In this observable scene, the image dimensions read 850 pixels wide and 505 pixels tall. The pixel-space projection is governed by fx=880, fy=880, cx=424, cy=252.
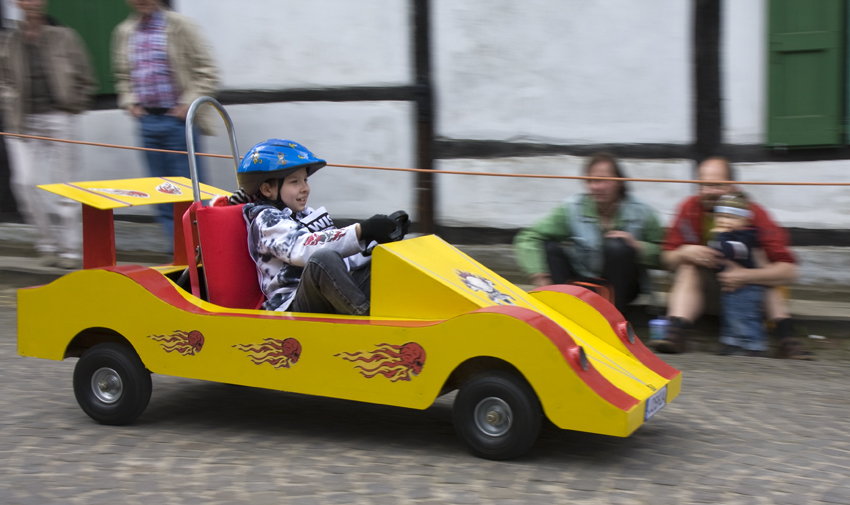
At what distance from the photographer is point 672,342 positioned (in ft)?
17.2

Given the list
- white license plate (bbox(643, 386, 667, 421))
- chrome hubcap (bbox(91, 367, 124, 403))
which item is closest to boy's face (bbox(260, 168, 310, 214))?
chrome hubcap (bbox(91, 367, 124, 403))

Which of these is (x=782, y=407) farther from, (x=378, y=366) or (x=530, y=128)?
(x=530, y=128)

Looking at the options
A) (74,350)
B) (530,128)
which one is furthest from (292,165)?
(530,128)

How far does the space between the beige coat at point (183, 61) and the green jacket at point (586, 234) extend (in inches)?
114

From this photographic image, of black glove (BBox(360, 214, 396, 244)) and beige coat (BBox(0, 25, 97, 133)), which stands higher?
beige coat (BBox(0, 25, 97, 133))

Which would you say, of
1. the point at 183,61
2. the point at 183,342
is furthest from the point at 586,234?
the point at 183,61

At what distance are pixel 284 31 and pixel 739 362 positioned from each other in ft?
15.0

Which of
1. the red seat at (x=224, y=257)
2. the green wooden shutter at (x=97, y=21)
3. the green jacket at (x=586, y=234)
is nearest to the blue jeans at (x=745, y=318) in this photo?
the green jacket at (x=586, y=234)

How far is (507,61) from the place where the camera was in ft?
22.5

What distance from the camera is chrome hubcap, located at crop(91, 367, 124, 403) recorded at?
3.85 meters

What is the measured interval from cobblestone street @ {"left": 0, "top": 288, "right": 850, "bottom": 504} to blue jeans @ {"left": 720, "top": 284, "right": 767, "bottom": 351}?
68cm

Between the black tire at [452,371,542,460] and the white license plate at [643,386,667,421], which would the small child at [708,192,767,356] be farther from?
the black tire at [452,371,542,460]

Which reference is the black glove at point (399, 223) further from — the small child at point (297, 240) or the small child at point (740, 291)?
the small child at point (740, 291)

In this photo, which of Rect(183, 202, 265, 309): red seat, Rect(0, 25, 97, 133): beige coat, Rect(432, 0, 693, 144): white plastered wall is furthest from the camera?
Rect(0, 25, 97, 133): beige coat
